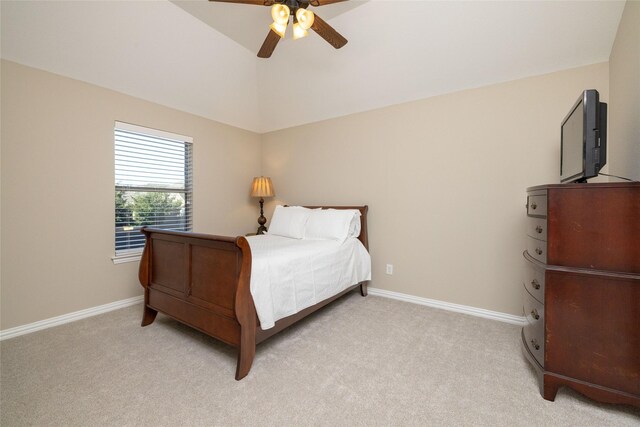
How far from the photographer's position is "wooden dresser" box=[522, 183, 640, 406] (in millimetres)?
1293

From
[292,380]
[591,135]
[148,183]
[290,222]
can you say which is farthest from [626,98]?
[148,183]

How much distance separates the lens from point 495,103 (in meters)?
2.53

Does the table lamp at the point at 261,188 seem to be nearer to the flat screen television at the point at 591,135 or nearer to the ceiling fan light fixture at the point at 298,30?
the ceiling fan light fixture at the point at 298,30

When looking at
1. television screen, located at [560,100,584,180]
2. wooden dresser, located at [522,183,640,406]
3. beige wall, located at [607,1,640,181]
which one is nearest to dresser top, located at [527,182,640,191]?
wooden dresser, located at [522,183,640,406]

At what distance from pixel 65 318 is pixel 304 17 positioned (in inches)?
126

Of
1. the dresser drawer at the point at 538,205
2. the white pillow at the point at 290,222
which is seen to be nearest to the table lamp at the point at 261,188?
the white pillow at the point at 290,222

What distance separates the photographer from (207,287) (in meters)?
1.90

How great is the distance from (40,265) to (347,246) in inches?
108

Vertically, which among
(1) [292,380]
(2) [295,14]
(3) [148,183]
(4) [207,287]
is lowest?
(1) [292,380]

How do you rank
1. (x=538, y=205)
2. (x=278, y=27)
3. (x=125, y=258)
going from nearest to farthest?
(x=538, y=205) < (x=278, y=27) < (x=125, y=258)

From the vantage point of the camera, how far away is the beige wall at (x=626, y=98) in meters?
1.57

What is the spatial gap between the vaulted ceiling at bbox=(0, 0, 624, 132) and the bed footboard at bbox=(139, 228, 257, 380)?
167 centimetres

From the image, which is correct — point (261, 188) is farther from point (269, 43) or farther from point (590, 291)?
point (590, 291)

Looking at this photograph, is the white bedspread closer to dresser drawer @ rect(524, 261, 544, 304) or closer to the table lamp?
the table lamp
